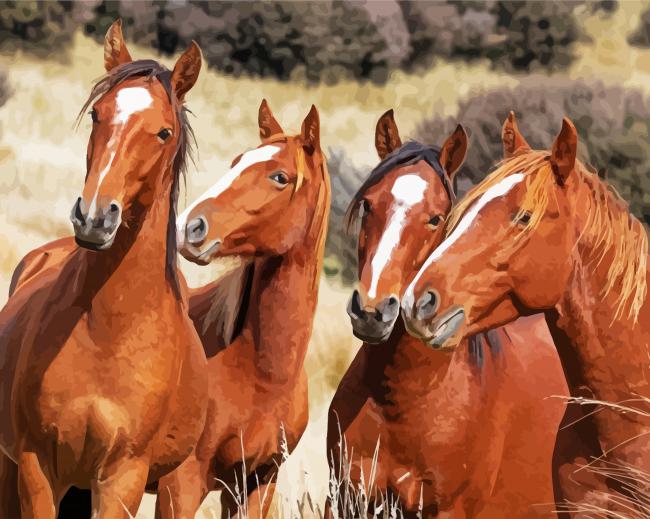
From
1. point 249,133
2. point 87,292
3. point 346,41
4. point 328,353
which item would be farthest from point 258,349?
point 346,41

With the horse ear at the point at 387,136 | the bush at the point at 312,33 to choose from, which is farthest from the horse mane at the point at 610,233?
the bush at the point at 312,33

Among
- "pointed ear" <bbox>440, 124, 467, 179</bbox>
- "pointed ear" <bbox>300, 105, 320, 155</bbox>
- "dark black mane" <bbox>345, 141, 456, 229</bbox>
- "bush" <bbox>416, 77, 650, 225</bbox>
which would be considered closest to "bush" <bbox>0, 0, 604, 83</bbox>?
"bush" <bbox>416, 77, 650, 225</bbox>

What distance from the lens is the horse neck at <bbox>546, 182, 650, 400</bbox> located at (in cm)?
417

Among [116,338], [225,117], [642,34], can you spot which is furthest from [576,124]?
[116,338]

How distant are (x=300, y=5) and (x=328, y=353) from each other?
11.2m

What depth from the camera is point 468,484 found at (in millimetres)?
4590

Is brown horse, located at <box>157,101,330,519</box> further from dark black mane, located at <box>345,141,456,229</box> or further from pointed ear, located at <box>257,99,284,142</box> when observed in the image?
dark black mane, located at <box>345,141,456,229</box>

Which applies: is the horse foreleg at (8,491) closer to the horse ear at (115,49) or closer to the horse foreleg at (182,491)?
the horse foreleg at (182,491)

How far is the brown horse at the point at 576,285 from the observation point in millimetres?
4137

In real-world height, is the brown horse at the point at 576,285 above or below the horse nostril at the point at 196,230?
below

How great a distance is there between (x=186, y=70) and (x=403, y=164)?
934mm

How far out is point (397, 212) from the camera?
4.62 meters

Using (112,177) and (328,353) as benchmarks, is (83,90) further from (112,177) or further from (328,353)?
(112,177)

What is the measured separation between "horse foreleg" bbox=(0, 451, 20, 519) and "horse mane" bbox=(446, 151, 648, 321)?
2464 millimetres
